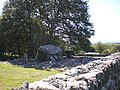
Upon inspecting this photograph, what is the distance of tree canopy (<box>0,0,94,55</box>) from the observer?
32.5 meters

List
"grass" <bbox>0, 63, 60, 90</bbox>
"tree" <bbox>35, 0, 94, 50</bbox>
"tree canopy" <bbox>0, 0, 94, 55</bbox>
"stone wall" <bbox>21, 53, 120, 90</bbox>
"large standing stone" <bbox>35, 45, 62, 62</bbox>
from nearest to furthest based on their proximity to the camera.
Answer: "stone wall" <bbox>21, 53, 120, 90</bbox>
"grass" <bbox>0, 63, 60, 90</bbox>
"large standing stone" <bbox>35, 45, 62, 62</bbox>
"tree canopy" <bbox>0, 0, 94, 55</bbox>
"tree" <bbox>35, 0, 94, 50</bbox>

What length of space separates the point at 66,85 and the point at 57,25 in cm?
2968

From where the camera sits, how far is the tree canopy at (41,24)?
32531 millimetres

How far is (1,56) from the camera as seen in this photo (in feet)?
103

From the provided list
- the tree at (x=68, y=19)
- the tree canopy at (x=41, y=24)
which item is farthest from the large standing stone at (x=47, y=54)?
the tree at (x=68, y=19)

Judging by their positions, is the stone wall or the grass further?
the grass

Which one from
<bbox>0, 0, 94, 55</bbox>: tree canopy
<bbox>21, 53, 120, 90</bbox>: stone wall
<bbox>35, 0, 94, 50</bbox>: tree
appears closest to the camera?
<bbox>21, 53, 120, 90</bbox>: stone wall

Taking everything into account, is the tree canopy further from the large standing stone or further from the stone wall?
the stone wall

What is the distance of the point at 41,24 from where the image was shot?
34.9m

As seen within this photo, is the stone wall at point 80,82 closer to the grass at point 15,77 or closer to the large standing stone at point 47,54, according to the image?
the grass at point 15,77

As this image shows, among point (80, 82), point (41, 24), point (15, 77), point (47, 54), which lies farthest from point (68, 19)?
point (80, 82)

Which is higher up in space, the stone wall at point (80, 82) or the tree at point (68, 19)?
the tree at point (68, 19)

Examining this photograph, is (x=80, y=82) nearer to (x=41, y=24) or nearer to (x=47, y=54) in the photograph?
(x=47, y=54)

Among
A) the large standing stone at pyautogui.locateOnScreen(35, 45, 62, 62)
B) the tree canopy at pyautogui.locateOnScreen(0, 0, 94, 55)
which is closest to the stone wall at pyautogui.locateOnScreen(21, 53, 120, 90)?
the large standing stone at pyautogui.locateOnScreen(35, 45, 62, 62)
